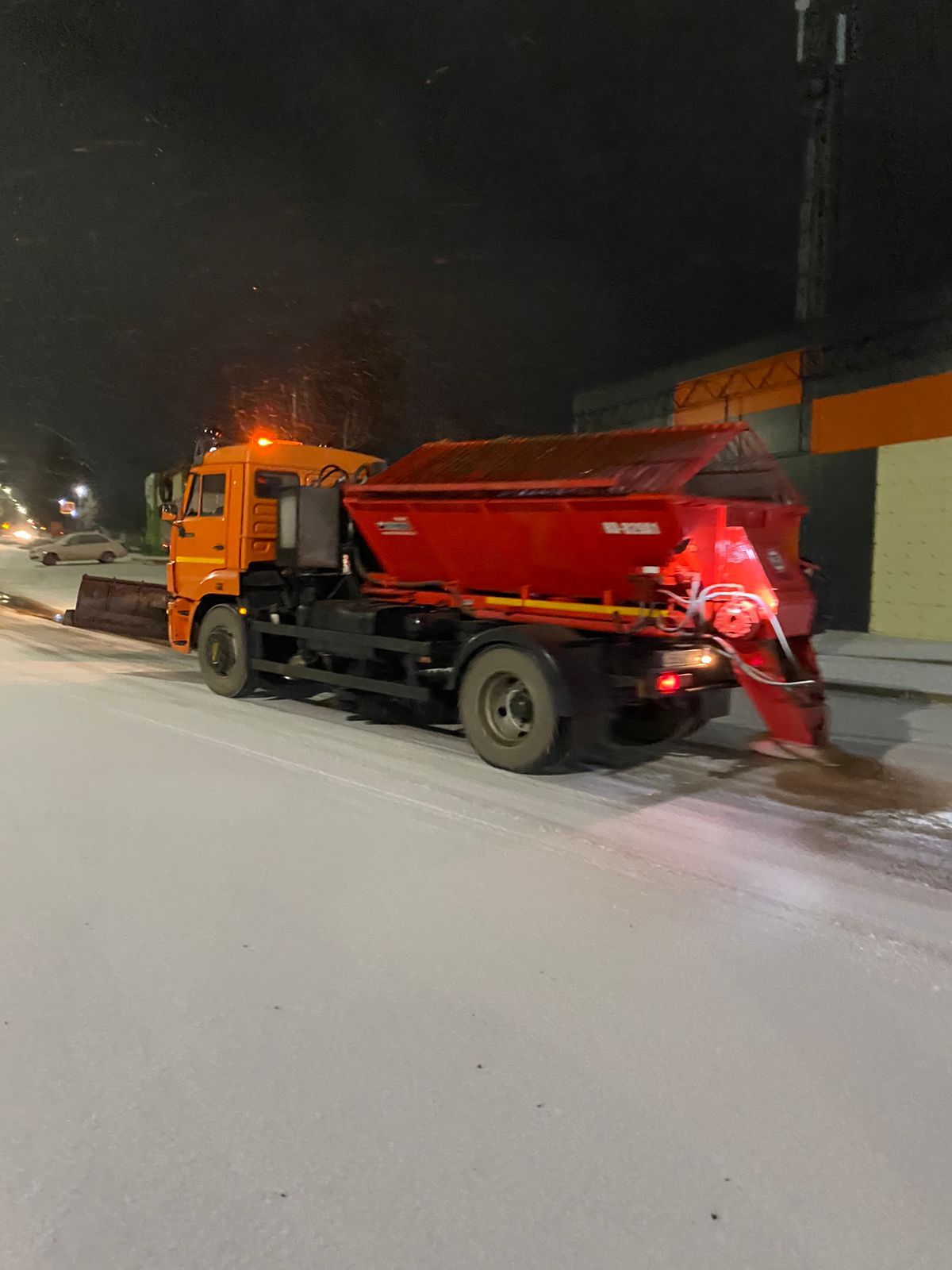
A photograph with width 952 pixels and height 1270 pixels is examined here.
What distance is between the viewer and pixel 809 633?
23.1 feet

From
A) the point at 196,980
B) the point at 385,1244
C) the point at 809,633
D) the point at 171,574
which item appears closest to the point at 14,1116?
the point at 196,980

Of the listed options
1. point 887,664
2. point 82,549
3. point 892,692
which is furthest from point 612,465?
point 82,549

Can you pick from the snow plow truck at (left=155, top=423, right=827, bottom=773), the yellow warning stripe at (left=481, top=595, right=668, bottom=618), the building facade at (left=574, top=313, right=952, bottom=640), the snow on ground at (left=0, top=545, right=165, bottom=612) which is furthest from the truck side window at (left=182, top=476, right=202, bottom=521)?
the snow on ground at (left=0, top=545, right=165, bottom=612)

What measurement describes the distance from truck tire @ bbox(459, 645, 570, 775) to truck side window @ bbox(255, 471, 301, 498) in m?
3.66

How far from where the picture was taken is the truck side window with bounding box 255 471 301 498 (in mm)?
9406

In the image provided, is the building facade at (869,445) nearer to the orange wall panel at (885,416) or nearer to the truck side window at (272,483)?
the orange wall panel at (885,416)

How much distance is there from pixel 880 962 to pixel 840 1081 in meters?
0.96

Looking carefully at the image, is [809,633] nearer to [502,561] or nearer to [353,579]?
[502,561]

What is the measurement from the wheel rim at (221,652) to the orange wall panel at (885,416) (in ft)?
42.7

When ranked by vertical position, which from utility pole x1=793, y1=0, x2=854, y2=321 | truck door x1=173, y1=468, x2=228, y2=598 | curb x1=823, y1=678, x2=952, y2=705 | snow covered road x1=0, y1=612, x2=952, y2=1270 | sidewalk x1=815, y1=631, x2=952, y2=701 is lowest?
snow covered road x1=0, y1=612, x2=952, y2=1270

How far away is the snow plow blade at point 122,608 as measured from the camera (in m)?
15.5

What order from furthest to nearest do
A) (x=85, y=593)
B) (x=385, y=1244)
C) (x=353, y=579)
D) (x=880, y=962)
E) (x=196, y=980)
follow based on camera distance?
1. (x=85, y=593)
2. (x=353, y=579)
3. (x=880, y=962)
4. (x=196, y=980)
5. (x=385, y=1244)

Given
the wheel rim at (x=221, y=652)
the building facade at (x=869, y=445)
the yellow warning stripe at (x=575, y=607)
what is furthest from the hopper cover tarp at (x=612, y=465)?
the building facade at (x=869, y=445)

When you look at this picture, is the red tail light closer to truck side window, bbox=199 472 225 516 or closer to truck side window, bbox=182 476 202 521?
truck side window, bbox=199 472 225 516
